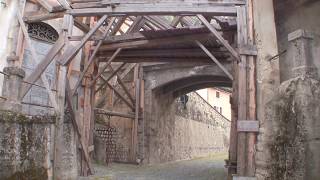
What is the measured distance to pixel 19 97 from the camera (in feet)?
28.0

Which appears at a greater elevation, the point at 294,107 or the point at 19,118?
the point at 294,107

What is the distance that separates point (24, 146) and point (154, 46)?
5.51m

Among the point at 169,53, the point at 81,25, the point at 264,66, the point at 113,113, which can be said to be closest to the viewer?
the point at 264,66

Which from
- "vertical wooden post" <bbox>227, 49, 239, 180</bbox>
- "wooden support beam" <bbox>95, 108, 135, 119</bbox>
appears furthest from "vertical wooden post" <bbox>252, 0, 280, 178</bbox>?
"wooden support beam" <bbox>95, 108, 135, 119</bbox>

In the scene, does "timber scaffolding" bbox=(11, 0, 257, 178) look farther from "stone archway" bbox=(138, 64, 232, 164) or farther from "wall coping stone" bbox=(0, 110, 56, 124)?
"stone archway" bbox=(138, 64, 232, 164)

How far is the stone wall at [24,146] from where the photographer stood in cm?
673

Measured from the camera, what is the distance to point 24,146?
713cm

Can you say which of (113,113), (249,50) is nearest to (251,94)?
(249,50)

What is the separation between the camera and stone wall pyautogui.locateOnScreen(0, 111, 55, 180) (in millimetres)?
6727

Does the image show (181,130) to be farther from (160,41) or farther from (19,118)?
(19,118)

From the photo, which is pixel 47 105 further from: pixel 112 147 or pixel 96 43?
pixel 112 147

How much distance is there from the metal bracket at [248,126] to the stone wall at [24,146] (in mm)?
3860

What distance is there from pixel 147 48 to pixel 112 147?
571cm

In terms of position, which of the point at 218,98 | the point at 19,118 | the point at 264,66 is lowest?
the point at 19,118
